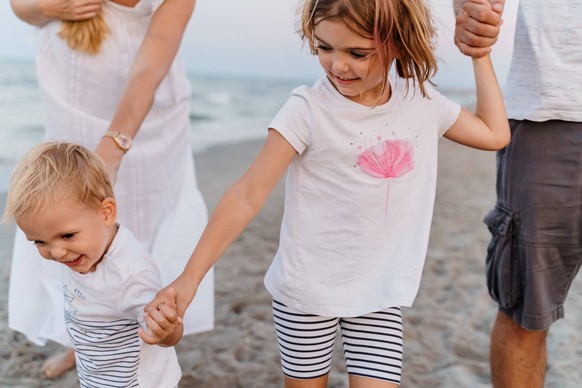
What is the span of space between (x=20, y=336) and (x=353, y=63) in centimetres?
260

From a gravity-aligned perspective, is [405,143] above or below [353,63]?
below

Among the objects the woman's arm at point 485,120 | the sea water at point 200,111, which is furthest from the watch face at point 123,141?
the sea water at point 200,111

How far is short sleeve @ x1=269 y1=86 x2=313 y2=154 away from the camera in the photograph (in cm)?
198

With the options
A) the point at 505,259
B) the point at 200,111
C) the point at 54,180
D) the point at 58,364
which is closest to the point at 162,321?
the point at 54,180

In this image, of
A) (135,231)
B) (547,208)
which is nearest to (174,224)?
(135,231)

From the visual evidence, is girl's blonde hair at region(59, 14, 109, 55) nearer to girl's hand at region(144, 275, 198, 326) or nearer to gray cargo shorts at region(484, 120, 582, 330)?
girl's hand at region(144, 275, 198, 326)

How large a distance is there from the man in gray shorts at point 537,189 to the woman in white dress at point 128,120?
1.10m

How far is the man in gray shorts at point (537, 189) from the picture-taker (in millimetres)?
2299

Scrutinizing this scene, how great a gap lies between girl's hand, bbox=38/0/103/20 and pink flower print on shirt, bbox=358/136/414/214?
4.07ft

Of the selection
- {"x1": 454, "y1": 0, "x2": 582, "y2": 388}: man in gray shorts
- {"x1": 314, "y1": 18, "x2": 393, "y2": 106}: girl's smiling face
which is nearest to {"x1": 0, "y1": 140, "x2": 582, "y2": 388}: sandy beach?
{"x1": 454, "y1": 0, "x2": 582, "y2": 388}: man in gray shorts

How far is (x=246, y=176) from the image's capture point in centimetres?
199

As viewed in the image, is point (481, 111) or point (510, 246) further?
point (510, 246)

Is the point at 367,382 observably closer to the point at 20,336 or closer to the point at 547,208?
the point at 547,208

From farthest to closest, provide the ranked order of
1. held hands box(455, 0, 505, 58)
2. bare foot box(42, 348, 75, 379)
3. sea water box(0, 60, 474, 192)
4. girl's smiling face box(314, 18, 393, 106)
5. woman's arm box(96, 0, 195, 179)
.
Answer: sea water box(0, 60, 474, 192), bare foot box(42, 348, 75, 379), woman's arm box(96, 0, 195, 179), held hands box(455, 0, 505, 58), girl's smiling face box(314, 18, 393, 106)
